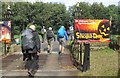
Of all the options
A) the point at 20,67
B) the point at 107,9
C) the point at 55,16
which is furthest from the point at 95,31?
the point at 107,9

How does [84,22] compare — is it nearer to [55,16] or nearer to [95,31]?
[95,31]

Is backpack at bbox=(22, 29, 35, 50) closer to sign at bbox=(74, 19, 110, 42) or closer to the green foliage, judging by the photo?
sign at bbox=(74, 19, 110, 42)

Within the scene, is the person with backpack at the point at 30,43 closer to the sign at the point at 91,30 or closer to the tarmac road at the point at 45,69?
the tarmac road at the point at 45,69

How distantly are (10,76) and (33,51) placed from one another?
1050 mm

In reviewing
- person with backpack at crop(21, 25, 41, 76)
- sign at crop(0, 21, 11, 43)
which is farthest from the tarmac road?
sign at crop(0, 21, 11, 43)

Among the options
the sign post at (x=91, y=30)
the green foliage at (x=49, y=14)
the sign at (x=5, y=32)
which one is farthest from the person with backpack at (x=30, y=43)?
the green foliage at (x=49, y=14)

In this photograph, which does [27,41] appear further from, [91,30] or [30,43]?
[91,30]

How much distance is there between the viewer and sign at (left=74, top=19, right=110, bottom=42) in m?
17.3

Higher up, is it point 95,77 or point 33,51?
point 33,51

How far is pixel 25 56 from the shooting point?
38.2ft

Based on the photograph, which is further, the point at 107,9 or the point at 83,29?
the point at 107,9

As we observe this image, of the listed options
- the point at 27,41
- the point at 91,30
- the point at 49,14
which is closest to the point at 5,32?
the point at 91,30

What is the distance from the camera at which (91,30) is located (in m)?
17.6

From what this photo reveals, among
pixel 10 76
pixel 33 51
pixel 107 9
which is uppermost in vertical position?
pixel 107 9
